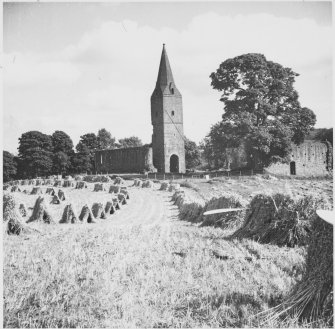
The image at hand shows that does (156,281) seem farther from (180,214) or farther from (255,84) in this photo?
(255,84)

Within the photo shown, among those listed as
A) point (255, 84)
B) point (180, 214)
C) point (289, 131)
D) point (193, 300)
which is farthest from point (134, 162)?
point (193, 300)

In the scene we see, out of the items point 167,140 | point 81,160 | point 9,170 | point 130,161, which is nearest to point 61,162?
point 81,160

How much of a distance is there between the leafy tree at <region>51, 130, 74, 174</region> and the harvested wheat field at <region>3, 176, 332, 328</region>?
313 centimetres

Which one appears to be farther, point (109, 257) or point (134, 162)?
point (134, 162)

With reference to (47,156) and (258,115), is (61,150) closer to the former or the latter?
(47,156)

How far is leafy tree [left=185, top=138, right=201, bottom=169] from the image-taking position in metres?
68.2

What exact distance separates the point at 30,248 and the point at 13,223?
2.02 meters

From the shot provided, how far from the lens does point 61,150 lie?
13.3 meters

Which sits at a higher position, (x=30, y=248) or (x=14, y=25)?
(x=14, y=25)

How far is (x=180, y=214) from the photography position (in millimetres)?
14508

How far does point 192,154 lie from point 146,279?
210ft

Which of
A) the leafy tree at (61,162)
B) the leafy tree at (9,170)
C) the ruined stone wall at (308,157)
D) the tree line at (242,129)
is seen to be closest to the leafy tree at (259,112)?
the tree line at (242,129)

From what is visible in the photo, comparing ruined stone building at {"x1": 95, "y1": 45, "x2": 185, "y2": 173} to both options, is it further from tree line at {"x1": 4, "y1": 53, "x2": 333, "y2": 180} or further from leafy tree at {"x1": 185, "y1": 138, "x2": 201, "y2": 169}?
leafy tree at {"x1": 185, "y1": 138, "x2": 201, "y2": 169}

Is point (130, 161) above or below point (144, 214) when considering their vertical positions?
above
